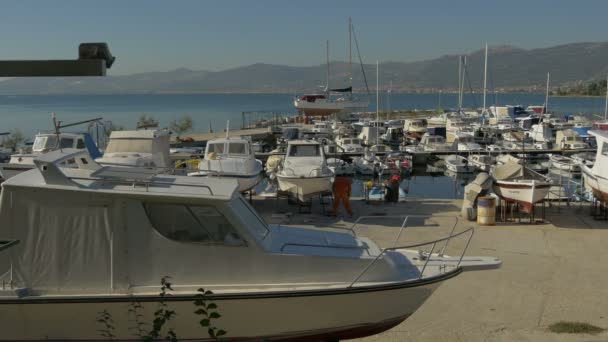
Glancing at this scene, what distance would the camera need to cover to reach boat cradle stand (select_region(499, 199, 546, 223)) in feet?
50.4

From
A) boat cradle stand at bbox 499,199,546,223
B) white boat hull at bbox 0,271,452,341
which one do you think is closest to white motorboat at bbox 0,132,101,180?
boat cradle stand at bbox 499,199,546,223

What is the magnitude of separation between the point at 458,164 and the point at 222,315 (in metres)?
32.8

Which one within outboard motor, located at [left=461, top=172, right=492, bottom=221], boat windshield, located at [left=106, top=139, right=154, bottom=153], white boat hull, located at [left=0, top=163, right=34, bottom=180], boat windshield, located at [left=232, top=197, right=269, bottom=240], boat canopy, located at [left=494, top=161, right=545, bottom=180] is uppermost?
boat windshield, located at [left=232, top=197, right=269, bottom=240]

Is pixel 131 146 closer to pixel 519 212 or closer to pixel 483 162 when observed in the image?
pixel 519 212

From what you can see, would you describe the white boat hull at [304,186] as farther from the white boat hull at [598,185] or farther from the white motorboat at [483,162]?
the white motorboat at [483,162]

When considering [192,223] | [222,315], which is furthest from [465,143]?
[222,315]

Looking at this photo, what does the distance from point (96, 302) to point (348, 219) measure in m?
10.5

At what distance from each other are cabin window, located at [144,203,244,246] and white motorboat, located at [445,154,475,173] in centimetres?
3226

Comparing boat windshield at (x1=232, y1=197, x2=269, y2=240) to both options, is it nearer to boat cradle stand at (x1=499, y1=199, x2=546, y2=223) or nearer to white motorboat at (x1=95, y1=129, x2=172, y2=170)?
boat cradle stand at (x1=499, y1=199, x2=546, y2=223)

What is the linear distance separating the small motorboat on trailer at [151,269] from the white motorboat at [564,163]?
32155 mm

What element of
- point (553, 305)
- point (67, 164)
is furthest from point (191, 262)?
point (553, 305)

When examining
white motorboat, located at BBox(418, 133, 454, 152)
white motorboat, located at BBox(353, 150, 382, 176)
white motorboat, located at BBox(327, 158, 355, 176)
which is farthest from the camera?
white motorboat, located at BBox(418, 133, 454, 152)

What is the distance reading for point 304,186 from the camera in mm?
16938

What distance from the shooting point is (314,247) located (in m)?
6.35
